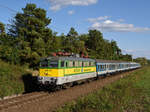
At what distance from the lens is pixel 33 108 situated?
11.1 metres

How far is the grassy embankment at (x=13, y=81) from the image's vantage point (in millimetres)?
15253

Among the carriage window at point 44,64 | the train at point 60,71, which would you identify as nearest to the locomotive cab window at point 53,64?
the train at point 60,71

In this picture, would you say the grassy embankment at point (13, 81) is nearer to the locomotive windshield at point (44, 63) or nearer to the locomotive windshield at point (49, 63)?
the locomotive windshield at point (44, 63)

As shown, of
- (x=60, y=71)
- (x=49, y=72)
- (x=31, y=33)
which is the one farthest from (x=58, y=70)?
(x=31, y=33)

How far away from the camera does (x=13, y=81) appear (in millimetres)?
16875

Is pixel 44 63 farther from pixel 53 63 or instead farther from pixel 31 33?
pixel 31 33

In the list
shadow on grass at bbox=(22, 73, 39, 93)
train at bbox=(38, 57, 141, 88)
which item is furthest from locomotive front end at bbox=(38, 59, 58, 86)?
shadow on grass at bbox=(22, 73, 39, 93)

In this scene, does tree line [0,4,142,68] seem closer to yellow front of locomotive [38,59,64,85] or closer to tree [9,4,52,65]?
tree [9,4,52,65]

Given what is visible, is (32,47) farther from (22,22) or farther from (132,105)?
(132,105)

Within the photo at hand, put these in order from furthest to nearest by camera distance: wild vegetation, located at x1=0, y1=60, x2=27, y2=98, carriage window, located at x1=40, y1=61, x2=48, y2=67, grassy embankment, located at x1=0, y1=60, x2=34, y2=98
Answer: carriage window, located at x1=40, y1=61, x2=48, y2=67 < grassy embankment, located at x1=0, y1=60, x2=34, y2=98 < wild vegetation, located at x1=0, y1=60, x2=27, y2=98

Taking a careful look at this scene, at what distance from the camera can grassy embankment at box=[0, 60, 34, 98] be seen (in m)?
15.3

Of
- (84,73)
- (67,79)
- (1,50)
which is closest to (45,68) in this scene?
(67,79)

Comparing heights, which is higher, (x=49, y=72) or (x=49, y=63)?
(x=49, y=63)

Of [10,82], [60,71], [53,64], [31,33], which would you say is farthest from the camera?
[31,33]
